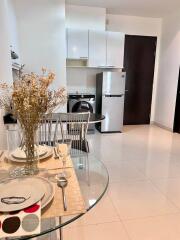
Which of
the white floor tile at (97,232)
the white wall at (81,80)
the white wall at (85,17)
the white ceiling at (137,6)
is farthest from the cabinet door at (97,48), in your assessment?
the white floor tile at (97,232)

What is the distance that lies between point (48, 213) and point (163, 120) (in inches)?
185

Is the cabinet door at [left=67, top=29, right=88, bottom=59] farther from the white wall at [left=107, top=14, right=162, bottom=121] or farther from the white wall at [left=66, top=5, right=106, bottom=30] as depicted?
the white wall at [left=107, top=14, right=162, bottom=121]

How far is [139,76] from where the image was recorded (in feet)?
16.9

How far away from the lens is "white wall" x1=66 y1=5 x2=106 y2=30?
428 cm

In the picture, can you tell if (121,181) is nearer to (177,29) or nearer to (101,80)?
(101,80)

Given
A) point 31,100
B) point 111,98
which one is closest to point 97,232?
point 31,100

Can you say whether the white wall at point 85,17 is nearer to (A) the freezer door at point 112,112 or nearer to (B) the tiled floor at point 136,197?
(A) the freezer door at point 112,112

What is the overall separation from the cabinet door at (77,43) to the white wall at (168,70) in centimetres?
206

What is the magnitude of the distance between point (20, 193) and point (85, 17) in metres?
4.38

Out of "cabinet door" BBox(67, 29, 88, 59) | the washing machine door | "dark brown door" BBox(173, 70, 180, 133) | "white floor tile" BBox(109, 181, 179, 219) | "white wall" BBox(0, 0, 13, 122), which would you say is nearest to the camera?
"white floor tile" BBox(109, 181, 179, 219)

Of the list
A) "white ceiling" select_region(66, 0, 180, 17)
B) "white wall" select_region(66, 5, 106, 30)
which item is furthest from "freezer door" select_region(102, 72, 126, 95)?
"white ceiling" select_region(66, 0, 180, 17)

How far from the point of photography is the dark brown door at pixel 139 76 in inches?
195

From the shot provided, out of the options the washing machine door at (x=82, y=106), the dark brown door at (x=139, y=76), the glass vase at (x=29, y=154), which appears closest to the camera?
the glass vase at (x=29, y=154)

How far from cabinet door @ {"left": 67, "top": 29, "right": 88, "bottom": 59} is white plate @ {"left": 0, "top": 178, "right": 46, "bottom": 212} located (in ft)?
12.3
